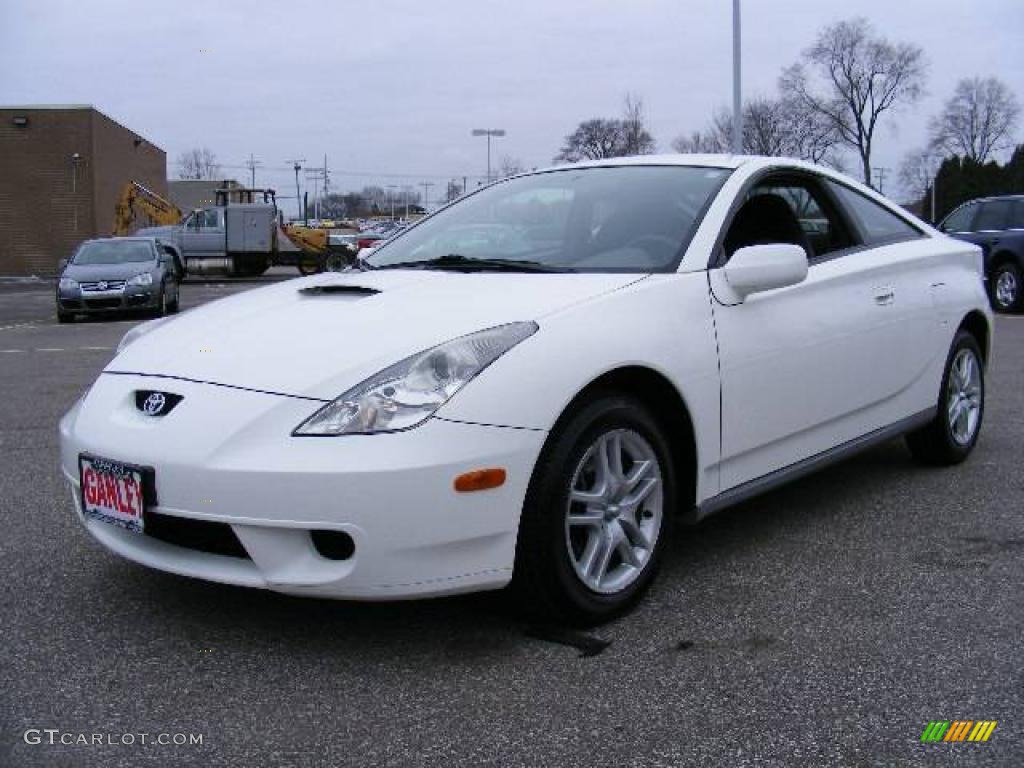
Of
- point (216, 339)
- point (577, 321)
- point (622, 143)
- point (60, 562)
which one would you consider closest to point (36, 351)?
point (60, 562)

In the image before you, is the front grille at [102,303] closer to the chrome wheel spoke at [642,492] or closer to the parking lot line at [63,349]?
the parking lot line at [63,349]

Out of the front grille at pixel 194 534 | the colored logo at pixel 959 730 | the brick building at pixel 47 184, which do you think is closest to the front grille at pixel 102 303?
the front grille at pixel 194 534

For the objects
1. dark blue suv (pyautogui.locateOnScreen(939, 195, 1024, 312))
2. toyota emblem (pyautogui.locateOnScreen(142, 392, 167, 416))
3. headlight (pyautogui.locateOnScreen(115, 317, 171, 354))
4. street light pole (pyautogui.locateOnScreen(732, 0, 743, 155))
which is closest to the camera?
toyota emblem (pyautogui.locateOnScreen(142, 392, 167, 416))

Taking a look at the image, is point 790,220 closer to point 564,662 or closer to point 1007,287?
point 564,662

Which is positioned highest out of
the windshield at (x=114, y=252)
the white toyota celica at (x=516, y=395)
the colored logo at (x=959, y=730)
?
the windshield at (x=114, y=252)

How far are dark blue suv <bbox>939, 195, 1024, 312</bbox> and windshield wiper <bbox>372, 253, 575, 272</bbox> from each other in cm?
1172

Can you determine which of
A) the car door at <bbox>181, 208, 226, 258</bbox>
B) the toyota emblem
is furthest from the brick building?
the toyota emblem

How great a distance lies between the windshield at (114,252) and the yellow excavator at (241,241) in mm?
12563

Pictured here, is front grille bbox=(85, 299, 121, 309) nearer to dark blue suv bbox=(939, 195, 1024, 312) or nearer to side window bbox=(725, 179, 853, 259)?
dark blue suv bbox=(939, 195, 1024, 312)

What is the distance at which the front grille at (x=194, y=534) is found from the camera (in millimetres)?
2863

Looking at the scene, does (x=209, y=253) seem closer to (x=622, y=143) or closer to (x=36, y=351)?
(x=36, y=351)

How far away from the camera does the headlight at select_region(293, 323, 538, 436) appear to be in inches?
108

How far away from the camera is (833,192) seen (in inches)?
178

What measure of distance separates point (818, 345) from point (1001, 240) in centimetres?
1192
